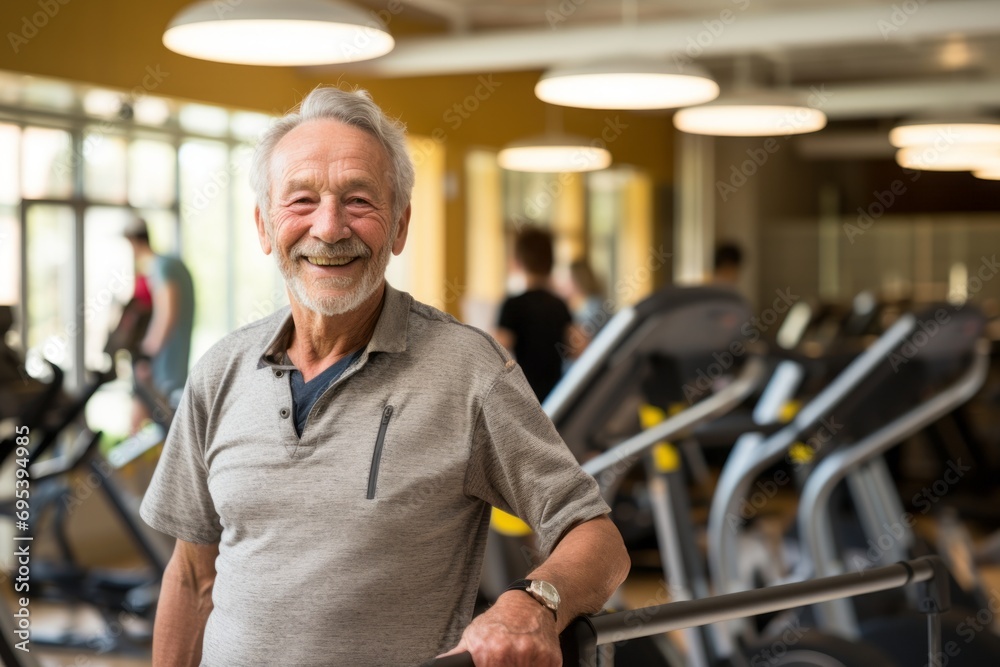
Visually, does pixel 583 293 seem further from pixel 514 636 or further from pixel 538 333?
pixel 514 636

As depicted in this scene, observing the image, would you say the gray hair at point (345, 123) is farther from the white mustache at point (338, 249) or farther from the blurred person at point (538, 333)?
the blurred person at point (538, 333)

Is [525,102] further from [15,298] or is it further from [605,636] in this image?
[605,636]

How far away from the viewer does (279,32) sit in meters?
2.97

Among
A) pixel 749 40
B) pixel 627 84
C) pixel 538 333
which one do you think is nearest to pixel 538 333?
pixel 538 333

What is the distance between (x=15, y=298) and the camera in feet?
19.1

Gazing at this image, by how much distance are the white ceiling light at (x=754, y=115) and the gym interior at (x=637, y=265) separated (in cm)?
2

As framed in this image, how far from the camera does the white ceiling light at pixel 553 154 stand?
19.9ft

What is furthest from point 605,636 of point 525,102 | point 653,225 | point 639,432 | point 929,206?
point 929,206

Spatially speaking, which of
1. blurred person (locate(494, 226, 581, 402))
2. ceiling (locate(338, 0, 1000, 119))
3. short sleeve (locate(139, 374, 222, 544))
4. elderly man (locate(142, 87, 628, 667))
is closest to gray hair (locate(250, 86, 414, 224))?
elderly man (locate(142, 87, 628, 667))

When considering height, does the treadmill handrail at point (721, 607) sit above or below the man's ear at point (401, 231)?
below

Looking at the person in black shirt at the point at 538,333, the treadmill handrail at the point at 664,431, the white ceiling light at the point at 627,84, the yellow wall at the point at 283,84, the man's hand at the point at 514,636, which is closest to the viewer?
Result: the man's hand at the point at 514,636

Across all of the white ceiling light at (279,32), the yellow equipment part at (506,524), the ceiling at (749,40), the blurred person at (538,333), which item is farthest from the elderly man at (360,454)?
the ceiling at (749,40)

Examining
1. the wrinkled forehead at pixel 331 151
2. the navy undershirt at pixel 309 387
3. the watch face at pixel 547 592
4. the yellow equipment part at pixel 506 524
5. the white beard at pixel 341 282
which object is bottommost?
the yellow equipment part at pixel 506 524

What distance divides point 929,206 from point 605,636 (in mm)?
11844
